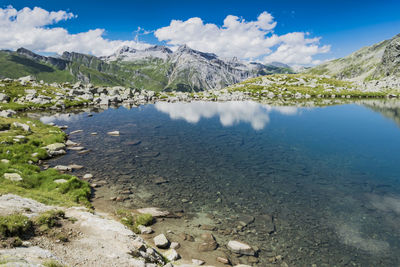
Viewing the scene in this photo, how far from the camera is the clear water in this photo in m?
16.7

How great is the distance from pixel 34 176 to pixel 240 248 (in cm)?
2244

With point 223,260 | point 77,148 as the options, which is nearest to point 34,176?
point 77,148

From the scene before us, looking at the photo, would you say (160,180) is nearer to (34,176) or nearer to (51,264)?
(34,176)

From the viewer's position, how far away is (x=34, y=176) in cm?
2342

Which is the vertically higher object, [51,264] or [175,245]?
[51,264]

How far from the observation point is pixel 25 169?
2470 centimetres

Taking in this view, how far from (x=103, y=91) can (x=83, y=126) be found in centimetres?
10008

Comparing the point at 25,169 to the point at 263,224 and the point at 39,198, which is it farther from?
the point at 263,224

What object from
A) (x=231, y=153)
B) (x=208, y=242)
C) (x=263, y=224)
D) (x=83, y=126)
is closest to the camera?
(x=208, y=242)

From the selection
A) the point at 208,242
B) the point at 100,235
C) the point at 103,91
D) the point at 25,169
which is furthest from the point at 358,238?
the point at 103,91

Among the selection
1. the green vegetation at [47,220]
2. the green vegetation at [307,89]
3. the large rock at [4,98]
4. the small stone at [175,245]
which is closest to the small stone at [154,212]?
the small stone at [175,245]

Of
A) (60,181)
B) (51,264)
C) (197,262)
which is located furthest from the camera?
(60,181)

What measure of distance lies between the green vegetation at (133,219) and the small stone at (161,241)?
6.78 ft

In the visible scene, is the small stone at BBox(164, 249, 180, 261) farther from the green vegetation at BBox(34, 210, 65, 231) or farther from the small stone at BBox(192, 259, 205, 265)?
the green vegetation at BBox(34, 210, 65, 231)
